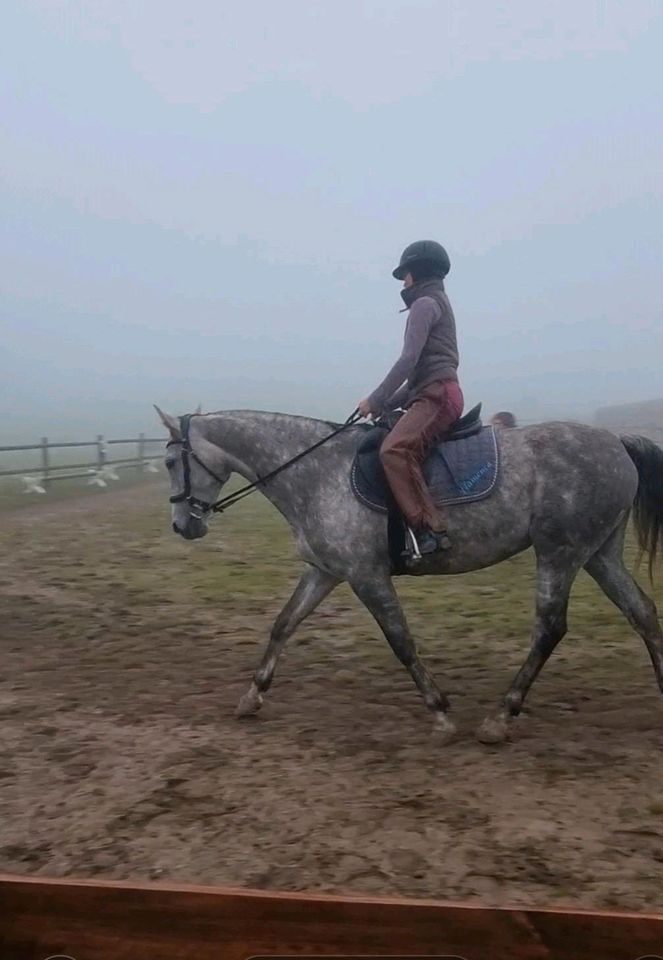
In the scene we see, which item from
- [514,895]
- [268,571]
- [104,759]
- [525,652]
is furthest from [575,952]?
[268,571]

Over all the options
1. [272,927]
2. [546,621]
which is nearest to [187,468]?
[546,621]

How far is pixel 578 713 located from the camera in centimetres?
489

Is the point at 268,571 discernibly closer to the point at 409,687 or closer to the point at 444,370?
the point at 409,687

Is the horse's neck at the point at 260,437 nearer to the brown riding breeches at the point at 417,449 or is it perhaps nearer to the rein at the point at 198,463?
the rein at the point at 198,463

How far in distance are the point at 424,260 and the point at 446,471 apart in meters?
1.23

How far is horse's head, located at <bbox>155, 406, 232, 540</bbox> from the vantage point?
5.09 m

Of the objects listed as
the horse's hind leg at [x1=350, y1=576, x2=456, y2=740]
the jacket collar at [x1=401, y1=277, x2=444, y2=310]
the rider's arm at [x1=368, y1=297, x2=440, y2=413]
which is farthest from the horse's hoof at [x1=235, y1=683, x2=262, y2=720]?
the jacket collar at [x1=401, y1=277, x2=444, y2=310]

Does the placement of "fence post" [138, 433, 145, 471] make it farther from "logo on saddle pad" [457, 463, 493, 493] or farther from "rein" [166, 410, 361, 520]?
"logo on saddle pad" [457, 463, 493, 493]

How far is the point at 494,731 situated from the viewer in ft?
14.6

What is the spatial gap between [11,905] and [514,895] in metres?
1.80

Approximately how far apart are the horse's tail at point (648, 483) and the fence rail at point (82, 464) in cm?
1262

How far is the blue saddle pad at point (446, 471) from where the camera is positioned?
15.4 feet

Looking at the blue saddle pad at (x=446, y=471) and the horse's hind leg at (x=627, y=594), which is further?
the horse's hind leg at (x=627, y=594)

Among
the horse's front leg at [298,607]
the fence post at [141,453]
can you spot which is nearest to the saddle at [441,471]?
the horse's front leg at [298,607]
